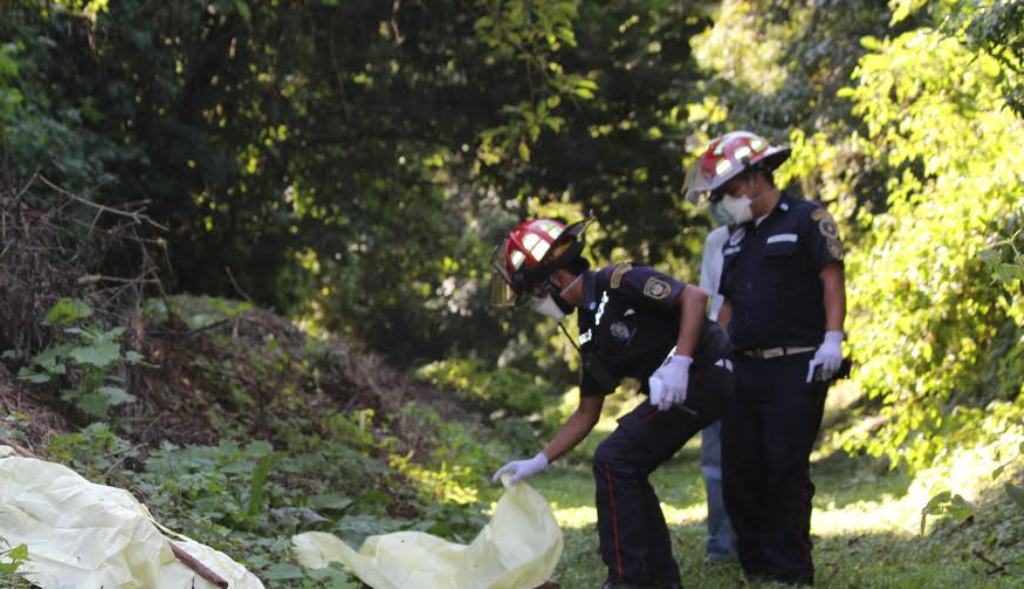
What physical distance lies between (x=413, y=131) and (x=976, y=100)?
857 cm

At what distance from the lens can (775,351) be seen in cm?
625

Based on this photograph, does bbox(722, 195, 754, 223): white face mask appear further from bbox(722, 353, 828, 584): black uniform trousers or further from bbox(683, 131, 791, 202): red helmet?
bbox(722, 353, 828, 584): black uniform trousers

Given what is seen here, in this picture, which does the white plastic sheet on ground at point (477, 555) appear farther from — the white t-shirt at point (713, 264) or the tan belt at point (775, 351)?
the white t-shirt at point (713, 264)

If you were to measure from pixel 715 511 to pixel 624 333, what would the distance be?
1976 millimetres

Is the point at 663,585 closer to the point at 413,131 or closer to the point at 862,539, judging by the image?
the point at 862,539

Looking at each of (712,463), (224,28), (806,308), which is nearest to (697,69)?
(224,28)

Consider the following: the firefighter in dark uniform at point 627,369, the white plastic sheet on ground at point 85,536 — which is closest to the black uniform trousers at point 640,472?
the firefighter in dark uniform at point 627,369

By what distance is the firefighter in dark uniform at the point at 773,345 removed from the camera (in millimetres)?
6117

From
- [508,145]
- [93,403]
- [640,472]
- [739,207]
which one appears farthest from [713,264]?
[508,145]

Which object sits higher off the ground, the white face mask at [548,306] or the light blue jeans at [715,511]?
the white face mask at [548,306]

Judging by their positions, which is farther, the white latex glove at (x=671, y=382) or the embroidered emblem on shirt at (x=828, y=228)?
the embroidered emblem on shirt at (x=828, y=228)

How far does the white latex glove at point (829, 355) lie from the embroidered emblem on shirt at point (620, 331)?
0.88 m

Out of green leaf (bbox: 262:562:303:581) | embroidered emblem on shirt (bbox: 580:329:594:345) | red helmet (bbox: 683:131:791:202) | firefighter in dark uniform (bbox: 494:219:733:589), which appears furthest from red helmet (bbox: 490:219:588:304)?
green leaf (bbox: 262:562:303:581)

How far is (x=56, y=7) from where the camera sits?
39.3ft
